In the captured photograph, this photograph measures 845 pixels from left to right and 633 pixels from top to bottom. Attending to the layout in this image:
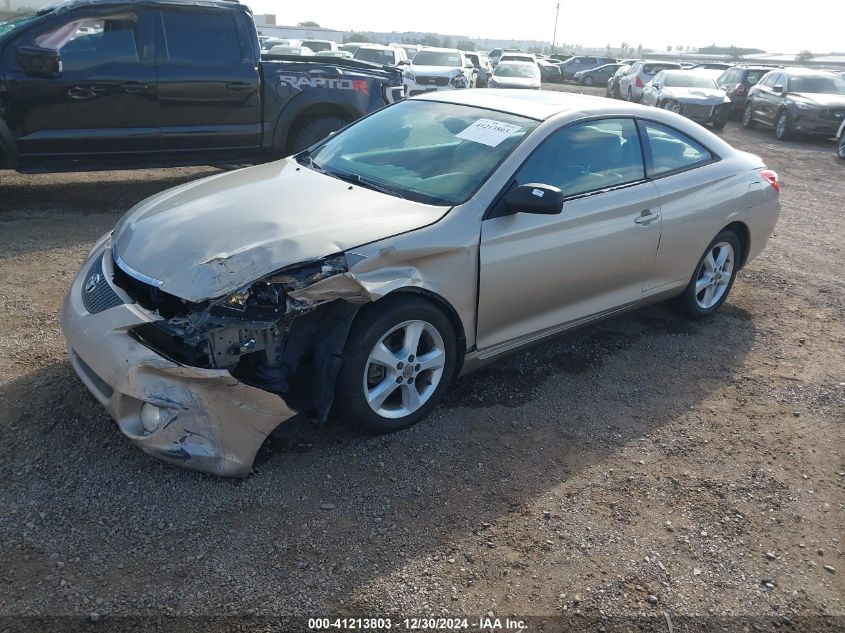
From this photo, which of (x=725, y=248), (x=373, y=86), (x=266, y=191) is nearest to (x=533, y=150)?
A: (x=266, y=191)

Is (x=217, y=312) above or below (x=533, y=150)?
below

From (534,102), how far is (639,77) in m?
20.4

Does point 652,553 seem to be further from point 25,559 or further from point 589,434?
point 25,559

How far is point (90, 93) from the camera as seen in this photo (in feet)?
22.8

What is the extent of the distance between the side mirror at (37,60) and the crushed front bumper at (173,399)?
451 centimetres

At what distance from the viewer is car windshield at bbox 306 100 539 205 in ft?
12.8

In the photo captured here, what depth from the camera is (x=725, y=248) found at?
5352 mm

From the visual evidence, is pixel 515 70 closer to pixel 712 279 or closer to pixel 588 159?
pixel 712 279

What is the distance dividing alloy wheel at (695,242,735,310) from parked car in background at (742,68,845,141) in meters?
13.0

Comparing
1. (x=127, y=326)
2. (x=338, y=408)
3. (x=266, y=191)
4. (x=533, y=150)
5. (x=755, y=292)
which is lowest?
(x=755, y=292)

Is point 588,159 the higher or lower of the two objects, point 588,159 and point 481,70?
the higher

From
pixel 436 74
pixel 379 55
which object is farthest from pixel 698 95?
pixel 379 55

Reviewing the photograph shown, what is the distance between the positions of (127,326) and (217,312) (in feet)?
1.37

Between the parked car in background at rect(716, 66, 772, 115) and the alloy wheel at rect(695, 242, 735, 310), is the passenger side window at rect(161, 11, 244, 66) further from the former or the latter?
the parked car in background at rect(716, 66, 772, 115)
